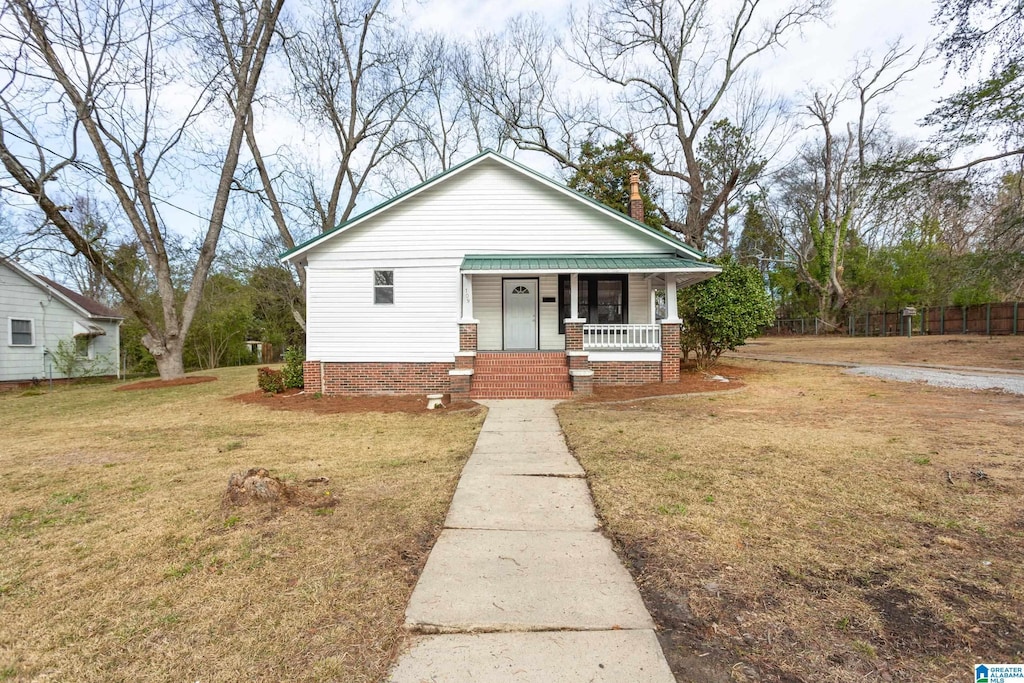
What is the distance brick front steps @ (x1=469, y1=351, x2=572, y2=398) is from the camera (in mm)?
10961

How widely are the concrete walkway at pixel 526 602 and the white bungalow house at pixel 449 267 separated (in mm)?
7692

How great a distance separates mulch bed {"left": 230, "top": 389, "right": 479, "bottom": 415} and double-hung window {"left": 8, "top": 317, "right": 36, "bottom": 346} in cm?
1269

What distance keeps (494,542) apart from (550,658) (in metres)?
1.30

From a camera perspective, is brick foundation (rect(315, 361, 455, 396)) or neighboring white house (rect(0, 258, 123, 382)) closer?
brick foundation (rect(315, 361, 455, 396))

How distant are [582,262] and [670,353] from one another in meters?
3.14

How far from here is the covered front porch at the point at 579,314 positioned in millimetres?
11461

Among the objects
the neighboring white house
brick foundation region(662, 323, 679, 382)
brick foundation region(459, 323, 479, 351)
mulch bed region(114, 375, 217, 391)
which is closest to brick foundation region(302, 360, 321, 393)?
brick foundation region(459, 323, 479, 351)

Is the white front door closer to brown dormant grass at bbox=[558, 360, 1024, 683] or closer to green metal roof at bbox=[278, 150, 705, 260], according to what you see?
green metal roof at bbox=[278, 150, 705, 260]

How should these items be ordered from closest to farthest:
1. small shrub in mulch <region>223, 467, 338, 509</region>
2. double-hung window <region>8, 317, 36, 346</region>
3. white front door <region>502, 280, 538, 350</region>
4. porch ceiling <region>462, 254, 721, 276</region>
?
small shrub in mulch <region>223, 467, 338, 509</region>
porch ceiling <region>462, 254, 721, 276</region>
white front door <region>502, 280, 538, 350</region>
double-hung window <region>8, 317, 36, 346</region>

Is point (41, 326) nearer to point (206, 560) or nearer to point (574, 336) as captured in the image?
point (574, 336)

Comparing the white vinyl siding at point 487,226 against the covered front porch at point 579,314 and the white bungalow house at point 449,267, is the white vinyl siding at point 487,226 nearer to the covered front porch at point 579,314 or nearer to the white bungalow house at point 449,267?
the white bungalow house at point 449,267

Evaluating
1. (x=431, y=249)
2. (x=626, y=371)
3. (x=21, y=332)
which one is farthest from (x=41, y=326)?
(x=626, y=371)

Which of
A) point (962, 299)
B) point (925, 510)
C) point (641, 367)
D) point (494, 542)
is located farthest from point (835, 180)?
point (494, 542)

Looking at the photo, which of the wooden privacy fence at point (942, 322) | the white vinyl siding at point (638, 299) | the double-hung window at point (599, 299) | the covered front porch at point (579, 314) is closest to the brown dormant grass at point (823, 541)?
the covered front porch at point (579, 314)
